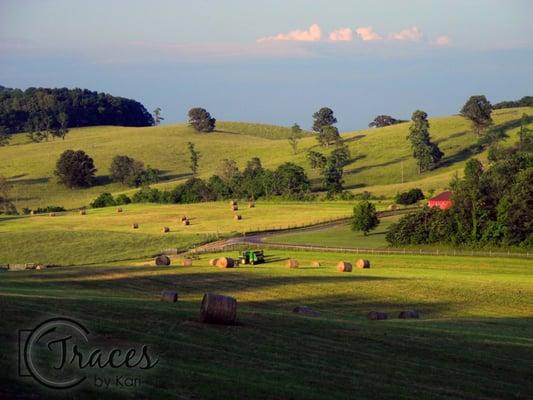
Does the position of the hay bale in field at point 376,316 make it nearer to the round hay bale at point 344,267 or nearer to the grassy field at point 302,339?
the grassy field at point 302,339

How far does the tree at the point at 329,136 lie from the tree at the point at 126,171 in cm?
3491

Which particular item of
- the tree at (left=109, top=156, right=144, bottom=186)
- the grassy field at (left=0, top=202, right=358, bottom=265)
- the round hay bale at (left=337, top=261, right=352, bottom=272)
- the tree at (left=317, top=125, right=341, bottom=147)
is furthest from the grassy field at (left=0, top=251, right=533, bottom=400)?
A: the tree at (left=317, top=125, right=341, bottom=147)

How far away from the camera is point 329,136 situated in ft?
545

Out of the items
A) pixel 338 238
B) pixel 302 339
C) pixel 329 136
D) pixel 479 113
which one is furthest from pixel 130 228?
pixel 479 113

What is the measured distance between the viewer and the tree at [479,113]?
162 meters

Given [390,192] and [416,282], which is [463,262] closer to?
[416,282]

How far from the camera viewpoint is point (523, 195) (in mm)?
74938

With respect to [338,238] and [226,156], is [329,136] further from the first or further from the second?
[338,238]

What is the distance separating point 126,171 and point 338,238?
73.9 metres

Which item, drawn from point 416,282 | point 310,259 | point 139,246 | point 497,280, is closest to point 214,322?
point 416,282

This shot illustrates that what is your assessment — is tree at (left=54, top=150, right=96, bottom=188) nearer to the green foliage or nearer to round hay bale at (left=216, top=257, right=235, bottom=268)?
the green foliage

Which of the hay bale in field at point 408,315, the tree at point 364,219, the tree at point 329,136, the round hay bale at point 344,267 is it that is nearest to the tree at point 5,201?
the tree at point 364,219

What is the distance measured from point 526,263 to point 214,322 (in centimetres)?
4238

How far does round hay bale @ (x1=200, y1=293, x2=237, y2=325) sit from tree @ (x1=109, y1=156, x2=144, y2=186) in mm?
122292
